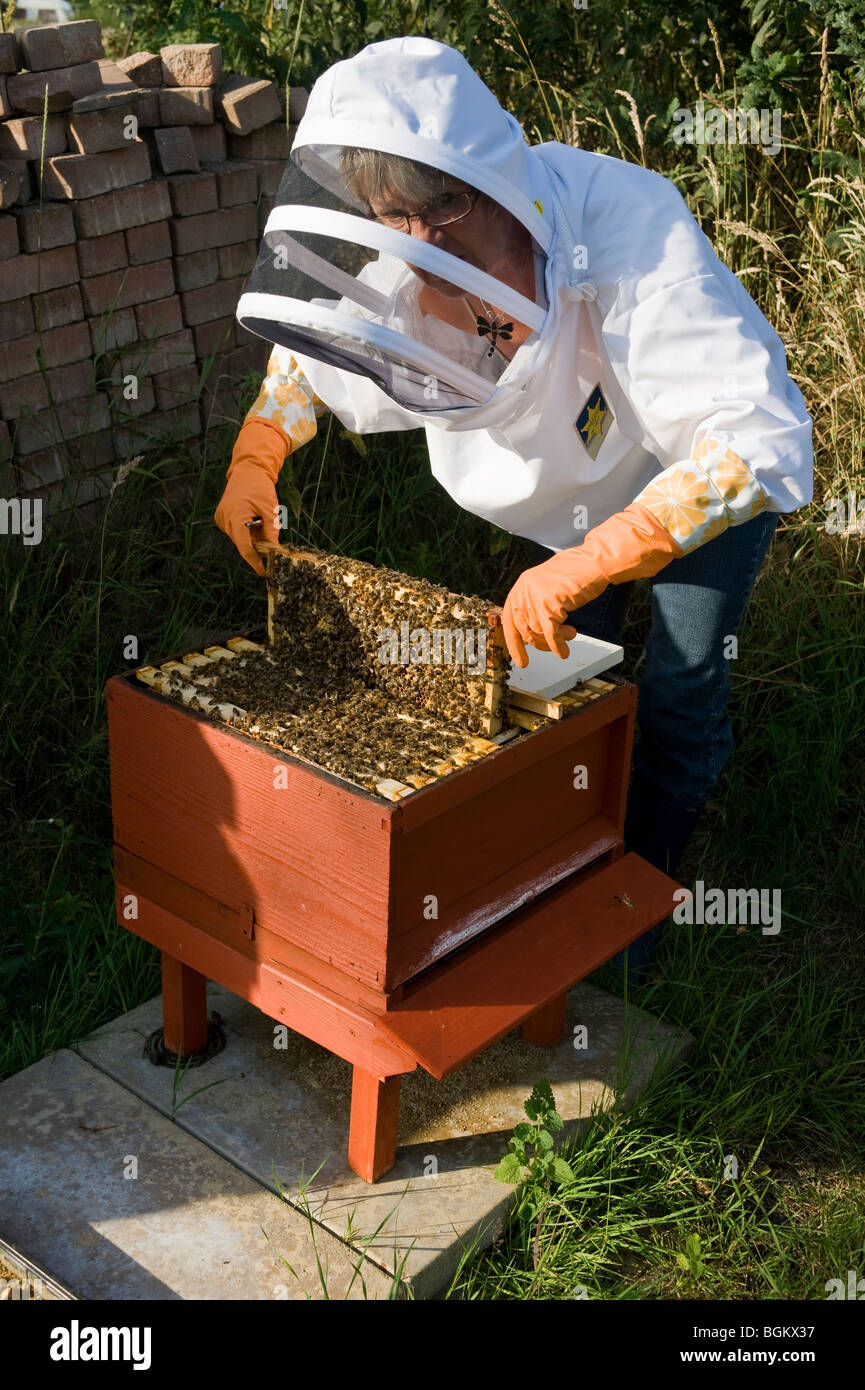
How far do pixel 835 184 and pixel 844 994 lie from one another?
8.98 ft

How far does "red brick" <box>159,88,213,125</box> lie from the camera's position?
389 centimetres

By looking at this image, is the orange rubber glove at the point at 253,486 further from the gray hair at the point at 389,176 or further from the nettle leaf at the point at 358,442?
the nettle leaf at the point at 358,442

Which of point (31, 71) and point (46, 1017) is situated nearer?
point (46, 1017)

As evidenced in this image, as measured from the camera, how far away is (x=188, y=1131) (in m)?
2.65

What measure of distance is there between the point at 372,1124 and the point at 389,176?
1757 mm

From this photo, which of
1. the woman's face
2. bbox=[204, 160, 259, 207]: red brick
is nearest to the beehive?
the woman's face

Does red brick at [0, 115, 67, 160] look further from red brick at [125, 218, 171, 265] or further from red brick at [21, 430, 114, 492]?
red brick at [21, 430, 114, 492]

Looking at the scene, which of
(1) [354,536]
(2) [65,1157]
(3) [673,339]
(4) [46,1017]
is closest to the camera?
(3) [673,339]

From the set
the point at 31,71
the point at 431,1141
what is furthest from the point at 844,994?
the point at 31,71

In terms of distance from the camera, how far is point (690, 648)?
2955mm

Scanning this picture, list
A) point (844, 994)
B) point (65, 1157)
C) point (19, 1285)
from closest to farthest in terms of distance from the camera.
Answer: point (19, 1285), point (65, 1157), point (844, 994)

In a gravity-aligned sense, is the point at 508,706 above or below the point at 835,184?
below

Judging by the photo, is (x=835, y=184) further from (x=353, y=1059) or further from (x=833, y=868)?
(x=353, y=1059)

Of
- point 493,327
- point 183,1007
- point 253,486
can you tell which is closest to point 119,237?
point 253,486
